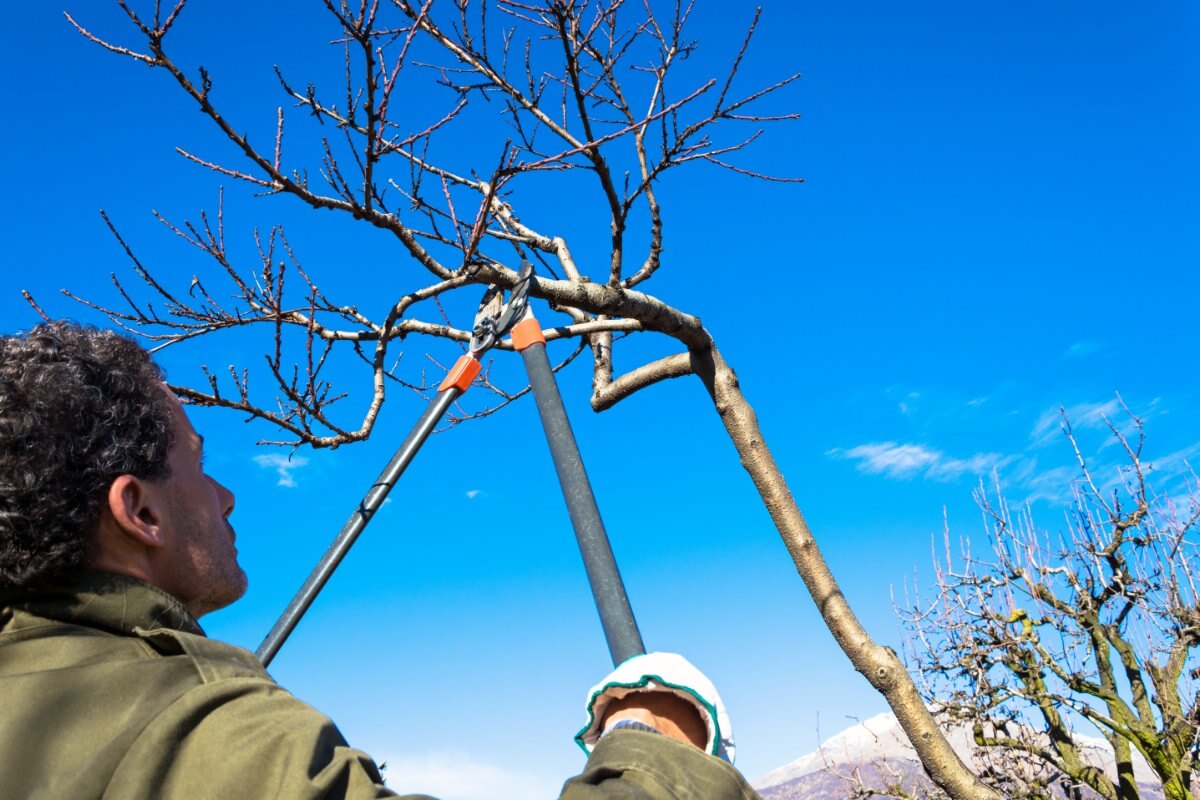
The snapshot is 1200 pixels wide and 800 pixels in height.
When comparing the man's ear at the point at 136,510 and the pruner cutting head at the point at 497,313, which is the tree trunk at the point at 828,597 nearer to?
the pruner cutting head at the point at 497,313

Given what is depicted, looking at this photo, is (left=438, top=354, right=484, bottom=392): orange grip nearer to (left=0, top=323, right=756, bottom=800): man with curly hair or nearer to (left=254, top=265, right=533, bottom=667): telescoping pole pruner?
(left=254, top=265, right=533, bottom=667): telescoping pole pruner

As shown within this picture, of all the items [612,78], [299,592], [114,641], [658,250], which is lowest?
[114,641]

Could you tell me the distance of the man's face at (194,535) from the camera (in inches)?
54.4

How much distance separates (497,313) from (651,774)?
6.69 ft

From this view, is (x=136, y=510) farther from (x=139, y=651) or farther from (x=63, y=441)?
(x=139, y=651)

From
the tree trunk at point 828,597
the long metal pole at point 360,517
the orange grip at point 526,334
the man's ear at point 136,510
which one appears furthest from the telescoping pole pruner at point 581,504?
the tree trunk at point 828,597

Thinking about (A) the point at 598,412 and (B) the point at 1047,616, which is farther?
(B) the point at 1047,616

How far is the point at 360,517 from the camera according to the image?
2.64m

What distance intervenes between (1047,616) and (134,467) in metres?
12.5

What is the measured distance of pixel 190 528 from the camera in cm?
142

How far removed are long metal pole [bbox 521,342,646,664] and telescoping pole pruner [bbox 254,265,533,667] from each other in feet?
0.97

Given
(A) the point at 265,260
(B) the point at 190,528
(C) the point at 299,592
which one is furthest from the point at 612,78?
(B) the point at 190,528

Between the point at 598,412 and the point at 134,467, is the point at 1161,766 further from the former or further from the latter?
the point at 134,467

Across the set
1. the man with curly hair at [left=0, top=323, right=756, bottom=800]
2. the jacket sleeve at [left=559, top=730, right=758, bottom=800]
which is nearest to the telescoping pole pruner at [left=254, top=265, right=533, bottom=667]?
the man with curly hair at [left=0, top=323, right=756, bottom=800]
